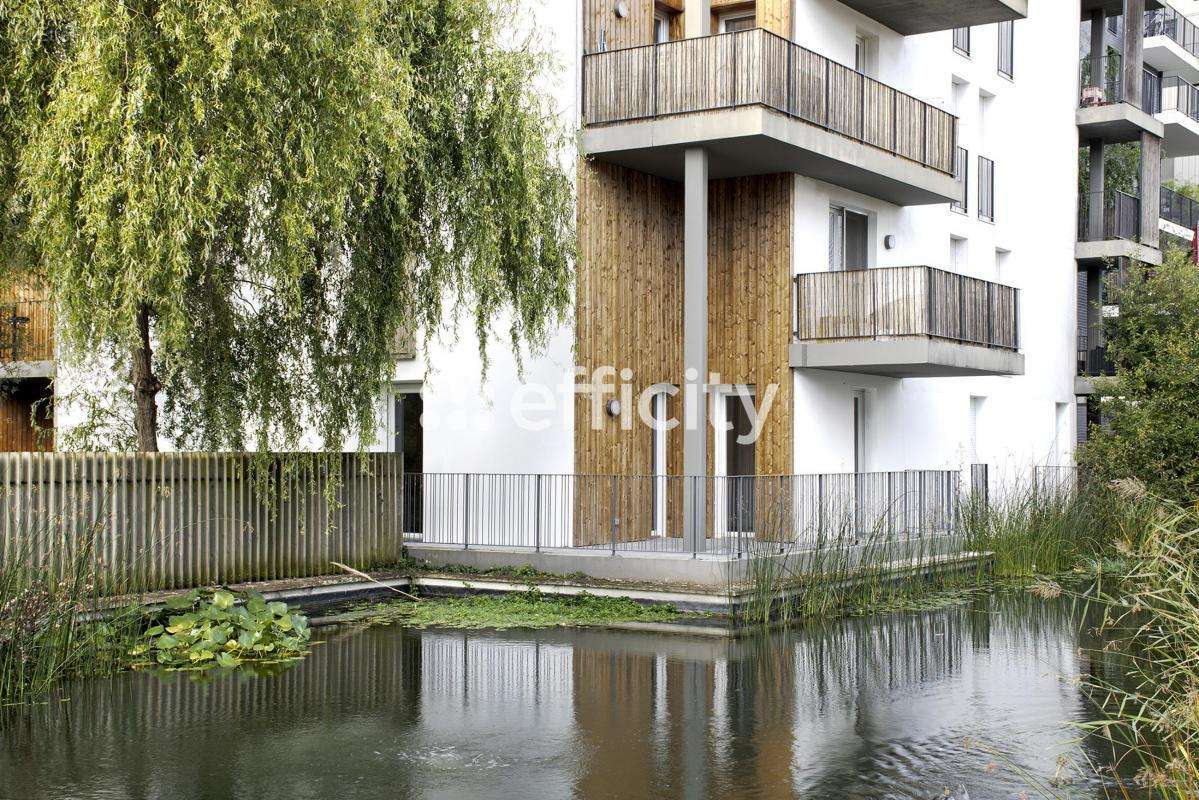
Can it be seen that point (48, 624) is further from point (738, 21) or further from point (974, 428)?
point (974, 428)

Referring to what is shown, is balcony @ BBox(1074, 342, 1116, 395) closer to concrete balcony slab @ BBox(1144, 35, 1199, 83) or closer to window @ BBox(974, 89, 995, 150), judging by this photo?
window @ BBox(974, 89, 995, 150)

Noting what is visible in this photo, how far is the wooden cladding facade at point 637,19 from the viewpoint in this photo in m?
19.3

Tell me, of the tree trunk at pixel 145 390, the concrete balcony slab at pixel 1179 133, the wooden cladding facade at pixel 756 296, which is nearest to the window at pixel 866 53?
the wooden cladding facade at pixel 756 296

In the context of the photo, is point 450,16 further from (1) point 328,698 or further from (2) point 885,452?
(2) point 885,452

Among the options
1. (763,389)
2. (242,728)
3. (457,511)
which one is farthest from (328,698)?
(763,389)

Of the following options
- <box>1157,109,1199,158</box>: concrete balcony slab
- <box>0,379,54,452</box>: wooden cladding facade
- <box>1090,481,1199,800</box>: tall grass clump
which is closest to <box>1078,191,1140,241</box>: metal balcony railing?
<box>1157,109,1199,158</box>: concrete balcony slab

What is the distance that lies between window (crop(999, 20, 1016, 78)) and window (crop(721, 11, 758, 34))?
8.10 m

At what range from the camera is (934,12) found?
2239 cm

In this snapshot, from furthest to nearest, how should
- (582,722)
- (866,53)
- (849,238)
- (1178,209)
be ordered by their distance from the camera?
(1178,209) → (866,53) → (849,238) → (582,722)

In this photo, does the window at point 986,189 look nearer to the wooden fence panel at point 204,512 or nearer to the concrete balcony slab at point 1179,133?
the concrete balcony slab at point 1179,133

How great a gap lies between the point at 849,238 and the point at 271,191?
1208cm

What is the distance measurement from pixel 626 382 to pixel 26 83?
32.1ft

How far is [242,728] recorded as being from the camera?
923 centimetres

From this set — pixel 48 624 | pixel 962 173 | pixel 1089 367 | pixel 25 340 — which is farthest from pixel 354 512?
pixel 1089 367
